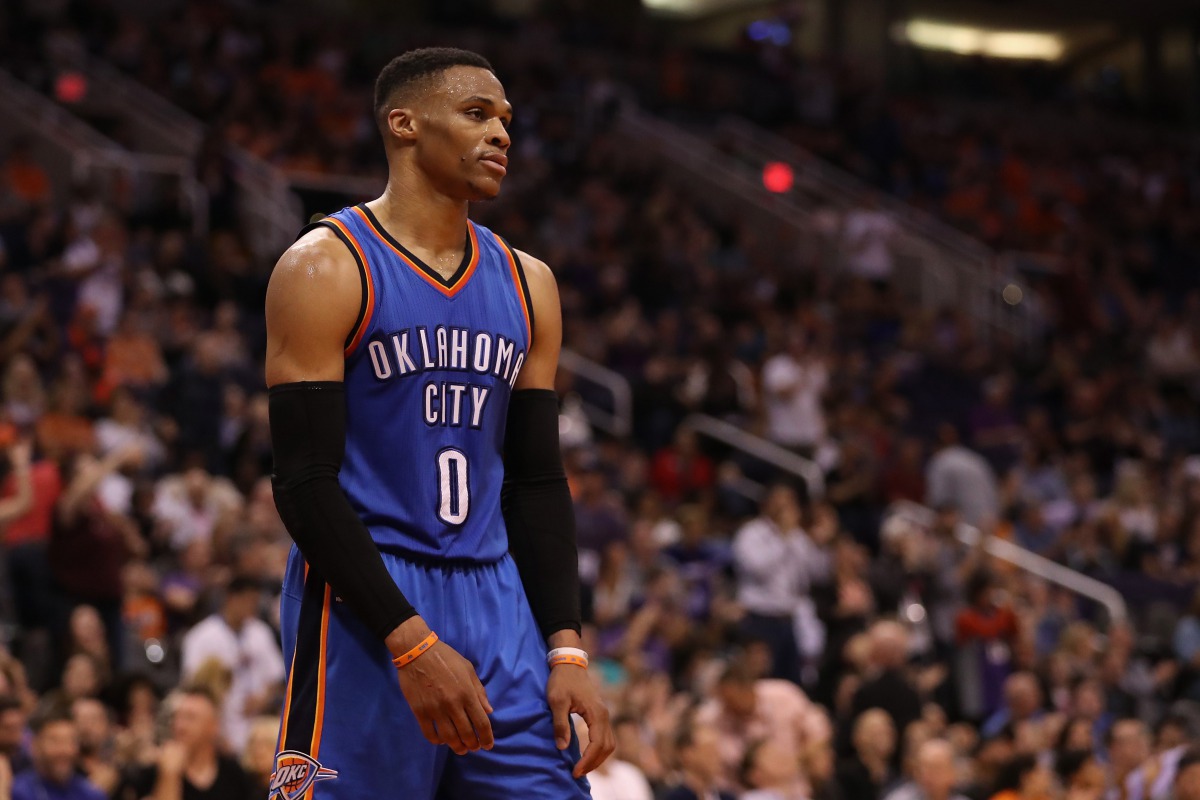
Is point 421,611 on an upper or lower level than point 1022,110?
upper

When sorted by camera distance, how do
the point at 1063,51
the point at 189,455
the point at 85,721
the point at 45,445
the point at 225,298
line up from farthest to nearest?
the point at 1063,51, the point at 225,298, the point at 189,455, the point at 45,445, the point at 85,721

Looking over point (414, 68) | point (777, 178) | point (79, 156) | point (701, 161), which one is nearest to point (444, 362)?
point (414, 68)

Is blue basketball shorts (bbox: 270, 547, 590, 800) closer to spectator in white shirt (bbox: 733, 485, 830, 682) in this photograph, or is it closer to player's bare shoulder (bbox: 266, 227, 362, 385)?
player's bare shoulder (bbox: 266, 227, 362, 385)

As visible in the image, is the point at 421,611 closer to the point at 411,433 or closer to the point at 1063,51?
the point at 411,433

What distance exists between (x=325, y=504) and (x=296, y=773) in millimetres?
464

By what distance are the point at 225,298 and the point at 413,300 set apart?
1008cm

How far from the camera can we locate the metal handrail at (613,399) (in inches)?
543

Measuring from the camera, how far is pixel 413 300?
2996mm

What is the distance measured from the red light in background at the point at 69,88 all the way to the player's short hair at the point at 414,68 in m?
13.7


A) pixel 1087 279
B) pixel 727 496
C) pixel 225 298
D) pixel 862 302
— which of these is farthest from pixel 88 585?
pixel 1087 279

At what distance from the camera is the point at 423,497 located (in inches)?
116

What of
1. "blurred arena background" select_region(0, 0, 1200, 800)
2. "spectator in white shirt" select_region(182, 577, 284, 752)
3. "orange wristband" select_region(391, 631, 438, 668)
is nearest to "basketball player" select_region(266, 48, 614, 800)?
"orange wristband" select_region(391, 631, 438, 668)

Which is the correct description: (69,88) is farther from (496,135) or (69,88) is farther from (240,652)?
(496,135)

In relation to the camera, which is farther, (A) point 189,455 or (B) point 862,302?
(B) point 862,302
